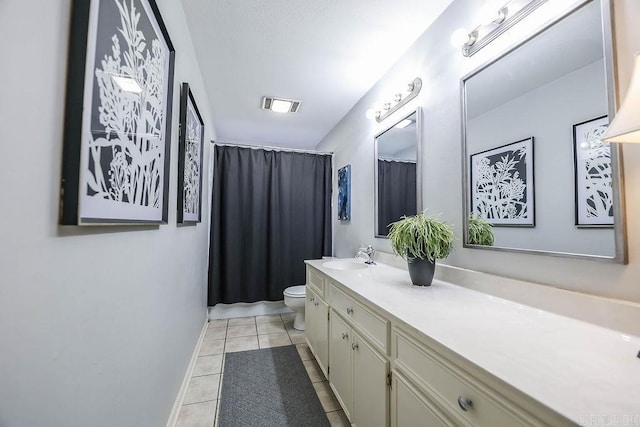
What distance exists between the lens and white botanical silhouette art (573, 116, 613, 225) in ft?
2.79

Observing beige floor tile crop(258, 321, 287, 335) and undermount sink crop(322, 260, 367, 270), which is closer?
undermount sink crop(322, 260, 367, 270)

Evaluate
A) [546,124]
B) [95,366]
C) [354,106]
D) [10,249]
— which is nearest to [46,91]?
[10,249]

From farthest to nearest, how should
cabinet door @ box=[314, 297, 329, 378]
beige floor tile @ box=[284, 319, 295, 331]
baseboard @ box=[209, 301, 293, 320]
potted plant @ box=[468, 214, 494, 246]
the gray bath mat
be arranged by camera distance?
baseboard @ box=[209, 301, 293, 320] < beige floor tile @ box=[284, 319, 295, 331] < cabinet door @ box=[314, 297, 329, 378] < the gray bath mat < potted plant @ box=[468, 214, 494, 246]

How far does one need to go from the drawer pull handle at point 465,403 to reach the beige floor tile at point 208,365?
1.83 meters

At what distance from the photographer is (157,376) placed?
1166 mm

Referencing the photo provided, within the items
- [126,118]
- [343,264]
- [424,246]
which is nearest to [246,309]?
[343,264]

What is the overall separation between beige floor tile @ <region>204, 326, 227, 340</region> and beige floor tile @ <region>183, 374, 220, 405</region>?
658mm

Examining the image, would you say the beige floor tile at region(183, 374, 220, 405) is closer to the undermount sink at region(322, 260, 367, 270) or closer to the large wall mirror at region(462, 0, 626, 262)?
the undermount sink at region(322, 260, 367, 270)

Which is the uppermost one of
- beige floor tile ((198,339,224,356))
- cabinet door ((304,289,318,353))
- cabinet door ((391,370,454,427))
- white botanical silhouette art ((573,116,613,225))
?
white botanical silhouette art ((573,116,613,225))

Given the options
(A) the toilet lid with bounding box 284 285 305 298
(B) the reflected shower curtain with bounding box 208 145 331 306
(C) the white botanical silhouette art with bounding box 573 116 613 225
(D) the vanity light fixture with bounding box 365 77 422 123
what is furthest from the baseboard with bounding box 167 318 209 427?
(D) the vanity light fixture with bounding box 365 77 422 123

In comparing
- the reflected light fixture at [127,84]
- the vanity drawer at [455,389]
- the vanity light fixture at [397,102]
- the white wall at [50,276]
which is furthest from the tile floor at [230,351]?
the vanity light fixture at [397,102]

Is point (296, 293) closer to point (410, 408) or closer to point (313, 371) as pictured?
point (313, 371)

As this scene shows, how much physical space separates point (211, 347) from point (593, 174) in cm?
273

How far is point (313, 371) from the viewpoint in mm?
1967
